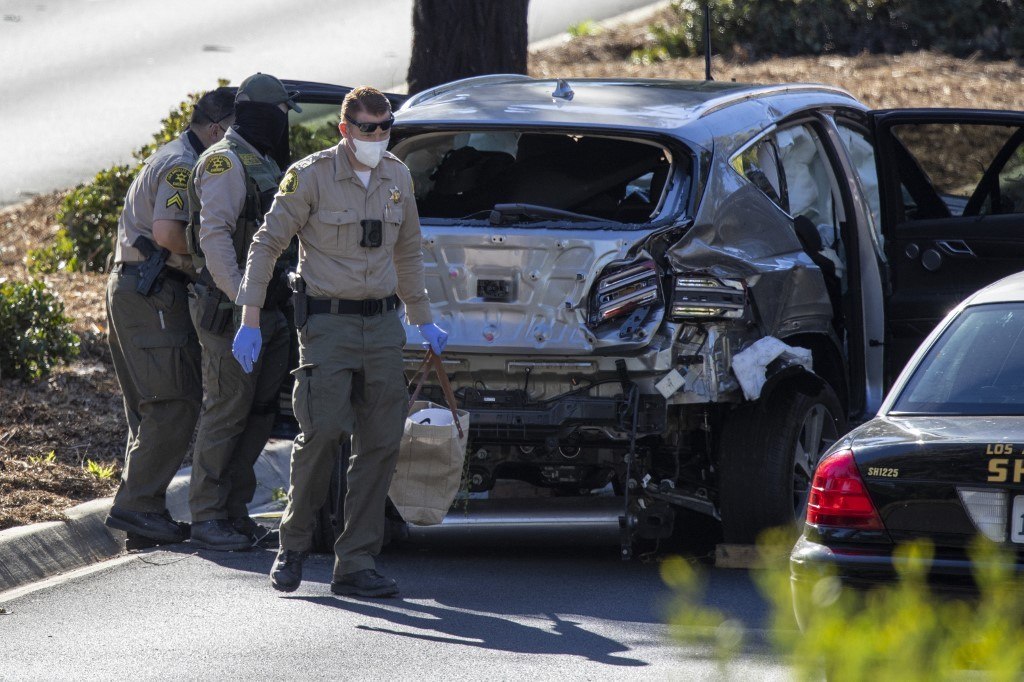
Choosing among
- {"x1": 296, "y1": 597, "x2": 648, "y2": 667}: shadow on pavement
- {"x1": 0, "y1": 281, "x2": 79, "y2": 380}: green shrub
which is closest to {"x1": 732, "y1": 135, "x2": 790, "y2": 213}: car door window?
{"x1": 296, "y1": 597, "x2": 648, "y2": 667}: shadow on pavement

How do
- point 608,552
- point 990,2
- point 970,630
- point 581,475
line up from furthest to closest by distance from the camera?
point 990,2, point 608,552, point 581,475, point 970,630

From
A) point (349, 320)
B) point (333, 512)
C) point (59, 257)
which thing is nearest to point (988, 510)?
point (349, 320)

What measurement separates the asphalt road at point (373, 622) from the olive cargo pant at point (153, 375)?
31cm

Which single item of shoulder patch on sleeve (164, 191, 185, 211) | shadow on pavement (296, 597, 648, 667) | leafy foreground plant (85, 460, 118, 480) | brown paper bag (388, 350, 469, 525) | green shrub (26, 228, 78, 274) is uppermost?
shoulder patch on sleeve (164, 191, 185, 211)

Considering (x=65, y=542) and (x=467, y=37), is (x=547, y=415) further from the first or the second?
(x=467, y=37)

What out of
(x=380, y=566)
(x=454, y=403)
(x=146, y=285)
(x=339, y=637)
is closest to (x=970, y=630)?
(x=339, y=637)

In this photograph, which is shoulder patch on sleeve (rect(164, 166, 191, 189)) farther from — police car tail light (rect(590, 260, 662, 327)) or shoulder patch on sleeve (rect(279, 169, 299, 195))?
police car tail light (rect(590, 260, 662, 327))

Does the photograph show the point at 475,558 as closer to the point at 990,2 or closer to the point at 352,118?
the point at 352,118

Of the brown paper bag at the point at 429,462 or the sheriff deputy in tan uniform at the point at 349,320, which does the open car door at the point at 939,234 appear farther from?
the sheriff deputy in tan uniform at the point at 349,320

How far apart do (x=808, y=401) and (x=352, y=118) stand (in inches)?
87.3

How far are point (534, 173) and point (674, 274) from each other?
3.69 ft

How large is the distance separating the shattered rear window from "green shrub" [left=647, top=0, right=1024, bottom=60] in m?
10.4

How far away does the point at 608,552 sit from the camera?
23.6 ft

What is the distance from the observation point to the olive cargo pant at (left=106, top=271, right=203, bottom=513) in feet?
23.2
